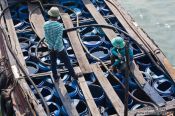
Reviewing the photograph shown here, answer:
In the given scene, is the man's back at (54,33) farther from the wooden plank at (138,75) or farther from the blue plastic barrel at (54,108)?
the wooden plank at (138,75)

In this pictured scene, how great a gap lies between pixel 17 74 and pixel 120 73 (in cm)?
228

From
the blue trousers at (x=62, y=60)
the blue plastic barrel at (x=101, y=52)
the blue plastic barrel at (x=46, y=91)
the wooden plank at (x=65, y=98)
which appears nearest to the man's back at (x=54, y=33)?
the blue trousers at (x=62, y=60)

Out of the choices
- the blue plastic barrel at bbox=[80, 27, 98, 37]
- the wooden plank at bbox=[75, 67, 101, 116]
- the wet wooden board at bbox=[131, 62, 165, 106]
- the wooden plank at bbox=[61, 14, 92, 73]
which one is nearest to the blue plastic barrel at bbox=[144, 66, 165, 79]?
the wet wooden board at bbox=[131, 62, 165, 106]

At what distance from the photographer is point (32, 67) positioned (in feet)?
29.3

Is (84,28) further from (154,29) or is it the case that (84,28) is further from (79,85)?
(154,29)

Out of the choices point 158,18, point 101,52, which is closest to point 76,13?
point 101,52

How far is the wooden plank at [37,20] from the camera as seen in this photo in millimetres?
9969

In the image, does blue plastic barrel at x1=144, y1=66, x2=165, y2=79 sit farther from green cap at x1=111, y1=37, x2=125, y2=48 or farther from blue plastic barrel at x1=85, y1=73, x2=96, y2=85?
blue plastic barrel at x1=85, y1=73, x2=96, y2=85

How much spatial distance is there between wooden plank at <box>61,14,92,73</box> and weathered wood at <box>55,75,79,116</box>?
700mm

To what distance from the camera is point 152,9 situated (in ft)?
50.1

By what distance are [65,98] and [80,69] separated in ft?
3.32

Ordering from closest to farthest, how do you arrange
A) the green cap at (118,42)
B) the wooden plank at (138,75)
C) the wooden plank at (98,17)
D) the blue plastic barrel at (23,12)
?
the wooden plank at (138,75) < the green cap at (118,42) < the wooden plank at (98,17) < the blue plastic barrel at (23,12)

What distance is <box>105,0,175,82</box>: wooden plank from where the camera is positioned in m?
8.77

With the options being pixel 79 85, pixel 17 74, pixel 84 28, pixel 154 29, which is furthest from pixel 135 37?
pixel 154 29
